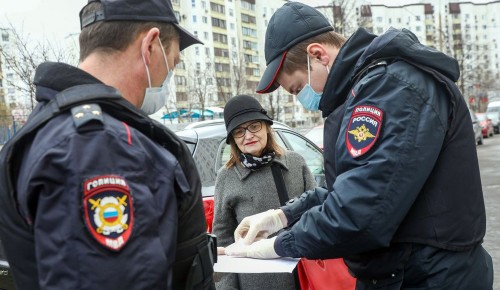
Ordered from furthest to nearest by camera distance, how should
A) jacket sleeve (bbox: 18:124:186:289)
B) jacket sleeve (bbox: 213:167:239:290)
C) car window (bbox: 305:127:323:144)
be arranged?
car window (bbox: 305:127:323:144)
jacket sleeve (bbox: 213:167:239:290)
jacket sleeve (bbox: 18:124:186:289)

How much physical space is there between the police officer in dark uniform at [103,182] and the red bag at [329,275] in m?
1.03

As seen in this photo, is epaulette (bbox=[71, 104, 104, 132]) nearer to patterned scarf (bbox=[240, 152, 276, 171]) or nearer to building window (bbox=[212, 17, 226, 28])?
patterned scarf (bbox=[240, 152, 276, 171])

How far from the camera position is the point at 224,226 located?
3.23 meters

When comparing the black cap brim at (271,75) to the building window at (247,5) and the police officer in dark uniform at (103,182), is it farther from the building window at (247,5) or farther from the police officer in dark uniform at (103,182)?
the building window at (247,5)

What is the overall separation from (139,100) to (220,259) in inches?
39.8

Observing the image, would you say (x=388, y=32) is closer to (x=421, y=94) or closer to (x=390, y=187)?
(x=421, y=94)

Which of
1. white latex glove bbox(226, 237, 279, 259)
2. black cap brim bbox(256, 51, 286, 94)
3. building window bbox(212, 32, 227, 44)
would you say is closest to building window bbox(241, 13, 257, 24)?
building window bbox(212, 32, 227, 44)

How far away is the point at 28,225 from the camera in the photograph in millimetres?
1182

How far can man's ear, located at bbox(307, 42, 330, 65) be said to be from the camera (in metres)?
1.95

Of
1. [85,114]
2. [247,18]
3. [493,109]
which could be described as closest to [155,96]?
[85,114]

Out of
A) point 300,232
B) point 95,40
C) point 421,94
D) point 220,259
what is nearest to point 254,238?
point 220,259

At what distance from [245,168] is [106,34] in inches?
80.4

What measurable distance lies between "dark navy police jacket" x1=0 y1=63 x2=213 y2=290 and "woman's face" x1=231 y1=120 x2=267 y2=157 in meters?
2.08

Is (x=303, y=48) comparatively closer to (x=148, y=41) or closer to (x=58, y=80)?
(x=148, y=41)
